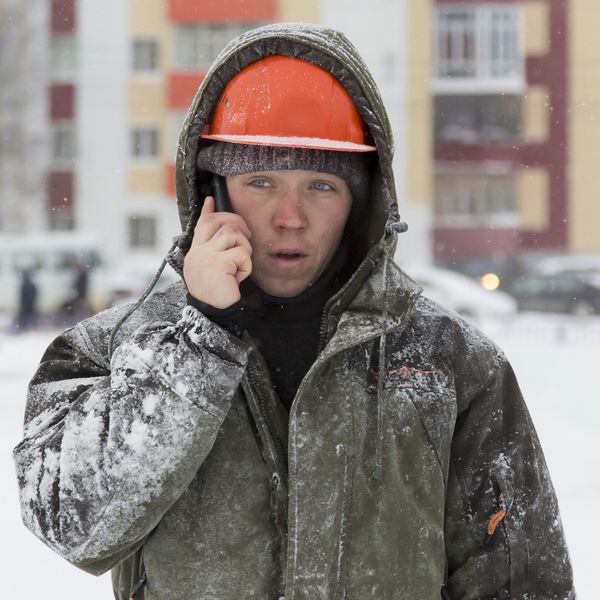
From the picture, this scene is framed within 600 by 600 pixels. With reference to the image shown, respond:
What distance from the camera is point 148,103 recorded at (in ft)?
89.9

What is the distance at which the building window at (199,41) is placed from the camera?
2677cm

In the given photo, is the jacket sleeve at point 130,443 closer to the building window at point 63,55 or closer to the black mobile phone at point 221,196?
the black mobile phone at point 221,196

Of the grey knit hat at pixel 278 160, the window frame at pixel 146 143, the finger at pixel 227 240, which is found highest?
the window frame at pixel 146 143

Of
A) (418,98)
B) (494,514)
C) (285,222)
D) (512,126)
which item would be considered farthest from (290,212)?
Answer: (512,126)

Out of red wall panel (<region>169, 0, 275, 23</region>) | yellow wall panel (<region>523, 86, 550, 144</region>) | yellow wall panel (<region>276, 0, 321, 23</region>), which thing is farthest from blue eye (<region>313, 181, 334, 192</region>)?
yellow wall panel (<region>523, 86, 550, 144</region>)

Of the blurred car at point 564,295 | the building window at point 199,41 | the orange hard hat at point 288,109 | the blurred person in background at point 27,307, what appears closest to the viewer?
the orange hard hat at point 288,109

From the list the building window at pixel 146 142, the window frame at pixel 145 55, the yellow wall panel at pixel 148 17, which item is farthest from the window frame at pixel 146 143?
the yellow wall panel at pixel 148 17

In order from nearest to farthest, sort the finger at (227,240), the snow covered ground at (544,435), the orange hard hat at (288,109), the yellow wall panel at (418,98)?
the finger at (227,240) → the orange hard hat at (288,109) → the snow covered ground at (544,435) → the yellow wall panel at (418,98)

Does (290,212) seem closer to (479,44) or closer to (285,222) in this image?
(285,222)

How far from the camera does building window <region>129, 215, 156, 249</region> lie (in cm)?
2756

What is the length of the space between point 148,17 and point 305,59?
2670 cm

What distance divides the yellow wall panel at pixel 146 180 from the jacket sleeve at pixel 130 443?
26108 mm

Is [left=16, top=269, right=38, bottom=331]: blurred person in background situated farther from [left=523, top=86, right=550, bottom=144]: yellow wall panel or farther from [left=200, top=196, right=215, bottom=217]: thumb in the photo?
[left=200, top=196, right=215, bottom=217]: thumb

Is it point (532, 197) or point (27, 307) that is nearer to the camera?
point (27, 307)
